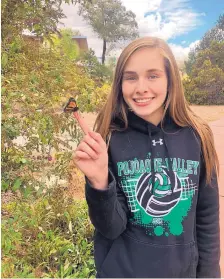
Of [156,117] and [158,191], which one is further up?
[156,117]

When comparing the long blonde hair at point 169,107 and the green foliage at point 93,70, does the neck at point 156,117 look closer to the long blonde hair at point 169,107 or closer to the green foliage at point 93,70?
the long blonde hair at point 169,107

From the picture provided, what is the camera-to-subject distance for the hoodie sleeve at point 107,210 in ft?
3.40

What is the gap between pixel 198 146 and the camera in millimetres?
1312

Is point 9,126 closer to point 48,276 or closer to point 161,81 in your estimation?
point 161,81

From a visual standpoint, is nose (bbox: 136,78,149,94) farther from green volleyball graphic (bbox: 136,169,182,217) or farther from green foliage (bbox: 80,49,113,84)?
green foliage (bbox: 80,49,113,84)

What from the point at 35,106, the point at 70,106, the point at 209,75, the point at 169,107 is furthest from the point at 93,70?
the point at 209,75

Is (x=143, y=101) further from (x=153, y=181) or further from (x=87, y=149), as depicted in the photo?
(x=87, y=149)

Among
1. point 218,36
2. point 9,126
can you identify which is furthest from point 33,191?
point 218,36

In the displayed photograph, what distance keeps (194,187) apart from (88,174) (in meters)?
0.46

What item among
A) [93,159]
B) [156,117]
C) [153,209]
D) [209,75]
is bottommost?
[153,209]

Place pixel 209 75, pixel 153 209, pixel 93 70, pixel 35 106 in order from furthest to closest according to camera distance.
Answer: pixel 209 75
pixel 93 70
pixel 35 106
pixel 153 209

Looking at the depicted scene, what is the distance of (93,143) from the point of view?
0.94 m

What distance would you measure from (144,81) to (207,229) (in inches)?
24.5

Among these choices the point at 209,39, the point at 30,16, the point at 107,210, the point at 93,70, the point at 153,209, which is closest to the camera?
the point at 107,210
